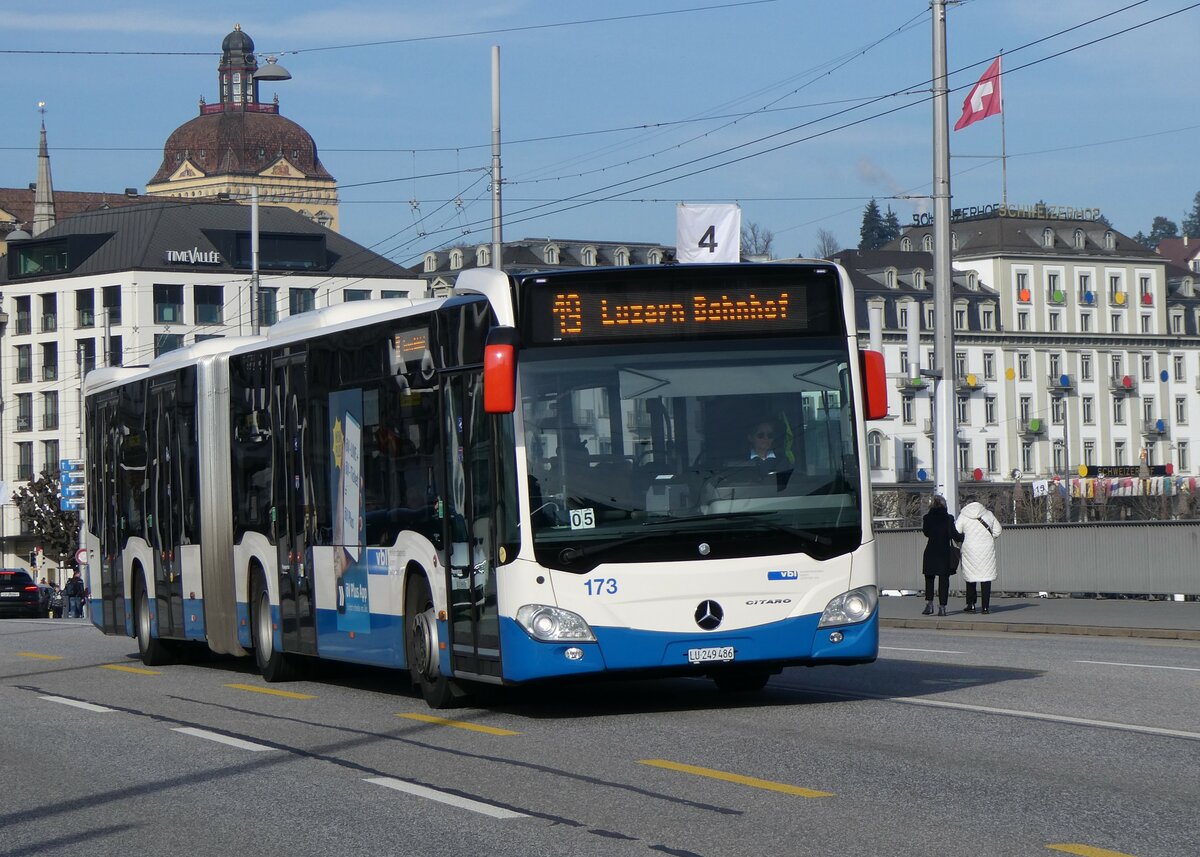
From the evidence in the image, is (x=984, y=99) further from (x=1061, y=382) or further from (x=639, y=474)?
(x=1061, y=382)

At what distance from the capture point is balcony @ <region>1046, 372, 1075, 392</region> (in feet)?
428

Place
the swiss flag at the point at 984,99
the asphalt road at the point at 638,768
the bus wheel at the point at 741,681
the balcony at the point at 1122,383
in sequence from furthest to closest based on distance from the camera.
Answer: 1. the balcony at the point at 1122,383
2. the swiss flag at the point at 984,99
3. the bus wheel at the point at 741,681
4. the asphalt road at the point at 638,768

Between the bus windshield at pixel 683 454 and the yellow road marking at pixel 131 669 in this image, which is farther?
the yellow road marking at pixel 131 669

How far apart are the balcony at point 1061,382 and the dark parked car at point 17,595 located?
83.1 metres

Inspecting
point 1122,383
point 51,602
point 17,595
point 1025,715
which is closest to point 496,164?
point 17,595

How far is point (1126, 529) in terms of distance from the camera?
101 ft

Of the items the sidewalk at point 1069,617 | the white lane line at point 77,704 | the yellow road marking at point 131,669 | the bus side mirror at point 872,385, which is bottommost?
the sidewalk at point 1069,617

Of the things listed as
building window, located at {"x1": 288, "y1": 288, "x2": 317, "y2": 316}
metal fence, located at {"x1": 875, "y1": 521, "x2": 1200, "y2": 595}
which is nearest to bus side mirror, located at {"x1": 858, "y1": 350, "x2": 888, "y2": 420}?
metal fence, located at {"x1": 875, "y1": 521, "x2": 1200, "y2": 595}

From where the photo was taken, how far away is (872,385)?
43.8ft

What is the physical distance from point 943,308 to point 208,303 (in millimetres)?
82800

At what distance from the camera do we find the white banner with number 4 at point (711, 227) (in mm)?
31531

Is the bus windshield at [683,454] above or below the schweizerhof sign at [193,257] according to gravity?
below

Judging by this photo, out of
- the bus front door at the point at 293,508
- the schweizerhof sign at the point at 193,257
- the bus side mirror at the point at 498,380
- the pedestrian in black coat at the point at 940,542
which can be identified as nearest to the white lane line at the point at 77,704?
the bus front door at the point at 293,508

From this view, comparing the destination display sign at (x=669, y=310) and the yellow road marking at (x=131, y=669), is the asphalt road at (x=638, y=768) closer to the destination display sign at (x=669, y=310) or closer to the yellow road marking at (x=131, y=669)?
the destination display sign at (x=669, y=310)
